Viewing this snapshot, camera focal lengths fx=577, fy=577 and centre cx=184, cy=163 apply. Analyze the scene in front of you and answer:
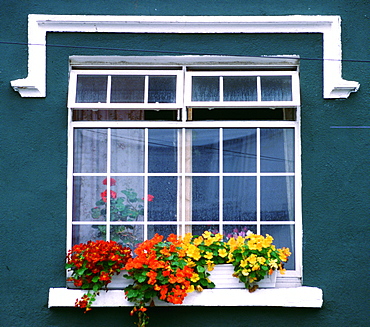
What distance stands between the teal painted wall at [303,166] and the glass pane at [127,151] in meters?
0.50

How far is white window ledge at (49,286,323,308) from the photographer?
17.3 ft

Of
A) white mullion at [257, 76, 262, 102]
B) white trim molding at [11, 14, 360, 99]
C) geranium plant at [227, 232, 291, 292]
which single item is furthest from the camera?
white mullion at [257, 76, 262, 102]

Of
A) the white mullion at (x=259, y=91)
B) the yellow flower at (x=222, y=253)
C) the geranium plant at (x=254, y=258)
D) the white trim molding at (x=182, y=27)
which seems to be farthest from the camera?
the white mullion at (x=259, y=91)

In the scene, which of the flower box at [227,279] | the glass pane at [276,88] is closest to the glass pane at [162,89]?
the glass pane at [276,88]

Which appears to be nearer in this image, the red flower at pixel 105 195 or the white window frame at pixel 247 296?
the white window frame at pixel 247 296

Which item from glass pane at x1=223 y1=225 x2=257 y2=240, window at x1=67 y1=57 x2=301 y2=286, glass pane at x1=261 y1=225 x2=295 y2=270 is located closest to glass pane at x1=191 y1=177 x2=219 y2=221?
window at x1=67 y1=57 x2=301 y2=286

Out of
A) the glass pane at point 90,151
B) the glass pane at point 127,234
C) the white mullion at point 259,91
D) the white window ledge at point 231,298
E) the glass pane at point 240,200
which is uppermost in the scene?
the white mullion at point 259,91

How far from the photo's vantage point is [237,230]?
5.57 metres

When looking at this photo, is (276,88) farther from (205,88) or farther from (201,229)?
(201,229)

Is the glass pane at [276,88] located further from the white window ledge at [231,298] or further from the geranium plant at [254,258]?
the white window ledge at [231,298]

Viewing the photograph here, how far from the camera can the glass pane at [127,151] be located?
5.64 metres

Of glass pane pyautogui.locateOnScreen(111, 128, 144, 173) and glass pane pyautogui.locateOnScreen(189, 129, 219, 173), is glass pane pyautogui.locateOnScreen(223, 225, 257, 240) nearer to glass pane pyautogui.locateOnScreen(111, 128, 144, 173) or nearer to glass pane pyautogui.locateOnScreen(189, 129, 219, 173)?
glass pane pyautogui.locateOnScreen(189, 129, 219, 173)

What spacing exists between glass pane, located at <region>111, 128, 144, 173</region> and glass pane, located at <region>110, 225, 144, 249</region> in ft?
1.78

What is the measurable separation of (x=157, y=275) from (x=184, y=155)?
1210 millimetres
